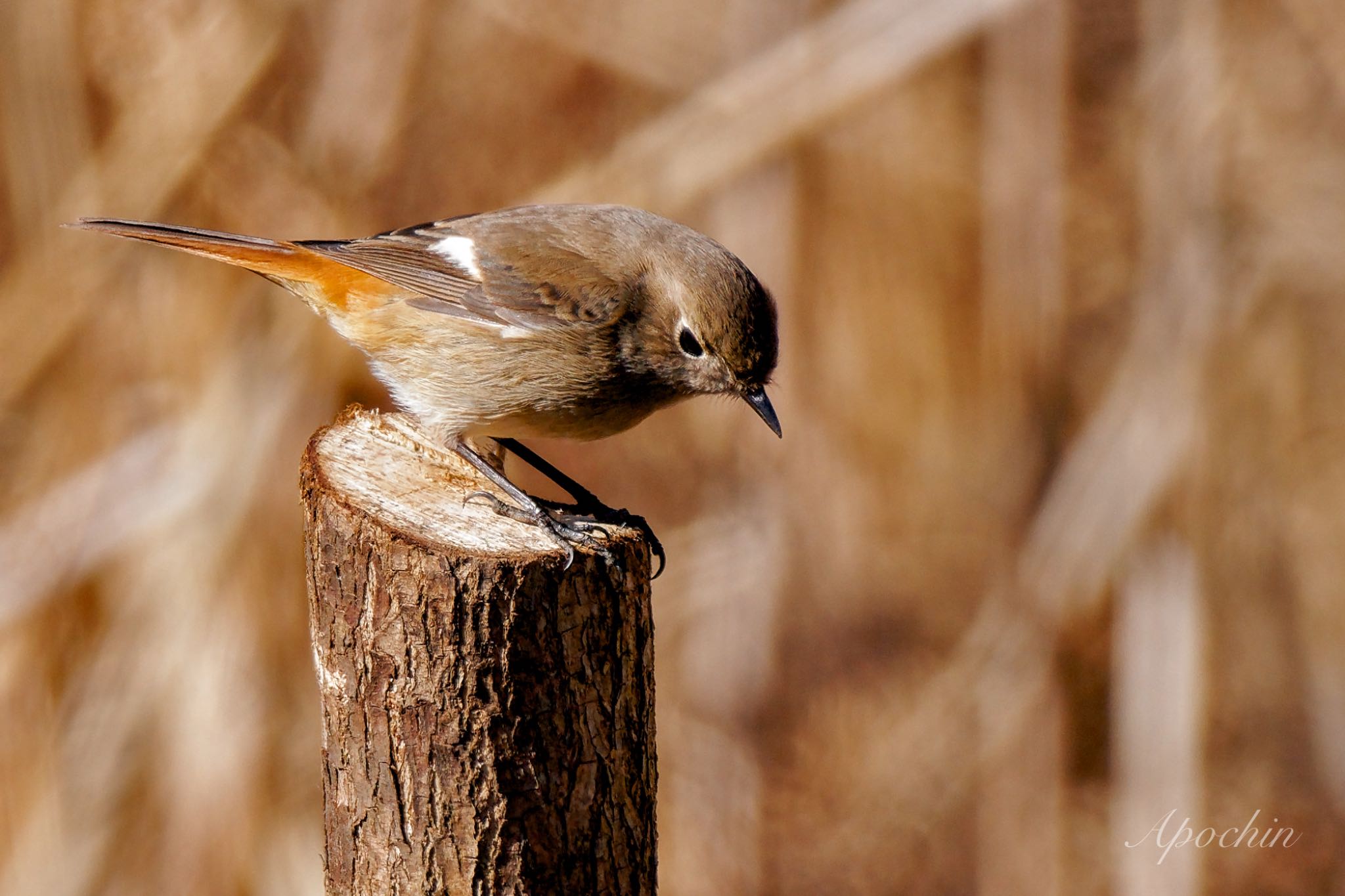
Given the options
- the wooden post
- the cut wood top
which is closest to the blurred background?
the cut wood top

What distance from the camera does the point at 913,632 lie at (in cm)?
579

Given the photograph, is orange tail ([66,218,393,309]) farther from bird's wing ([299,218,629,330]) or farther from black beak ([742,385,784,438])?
black beak ([742,385,784,438])

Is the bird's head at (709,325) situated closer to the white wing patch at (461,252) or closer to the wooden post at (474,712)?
the white wing patch at (461,252)

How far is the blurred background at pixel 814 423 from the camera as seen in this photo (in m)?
4.34

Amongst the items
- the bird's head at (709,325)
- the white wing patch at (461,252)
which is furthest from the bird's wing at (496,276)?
the bird's head at (709,325)

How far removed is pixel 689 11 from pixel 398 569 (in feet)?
11.6

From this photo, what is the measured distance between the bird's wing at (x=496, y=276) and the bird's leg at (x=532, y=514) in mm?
403

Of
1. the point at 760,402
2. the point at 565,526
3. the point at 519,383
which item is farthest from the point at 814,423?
the point at 565,526

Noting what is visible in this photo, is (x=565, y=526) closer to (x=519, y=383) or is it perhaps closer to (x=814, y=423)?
(x=519, y=383)

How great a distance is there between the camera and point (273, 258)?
347 centimetres

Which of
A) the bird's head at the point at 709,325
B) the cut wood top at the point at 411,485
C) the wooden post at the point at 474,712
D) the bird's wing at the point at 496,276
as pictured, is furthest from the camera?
the bird's wing at the point at 496,276

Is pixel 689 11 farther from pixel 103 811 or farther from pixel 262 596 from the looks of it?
pixel 103 811

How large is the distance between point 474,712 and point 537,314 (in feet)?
4.75

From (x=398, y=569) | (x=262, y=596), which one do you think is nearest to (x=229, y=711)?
(x=262, y=596)
